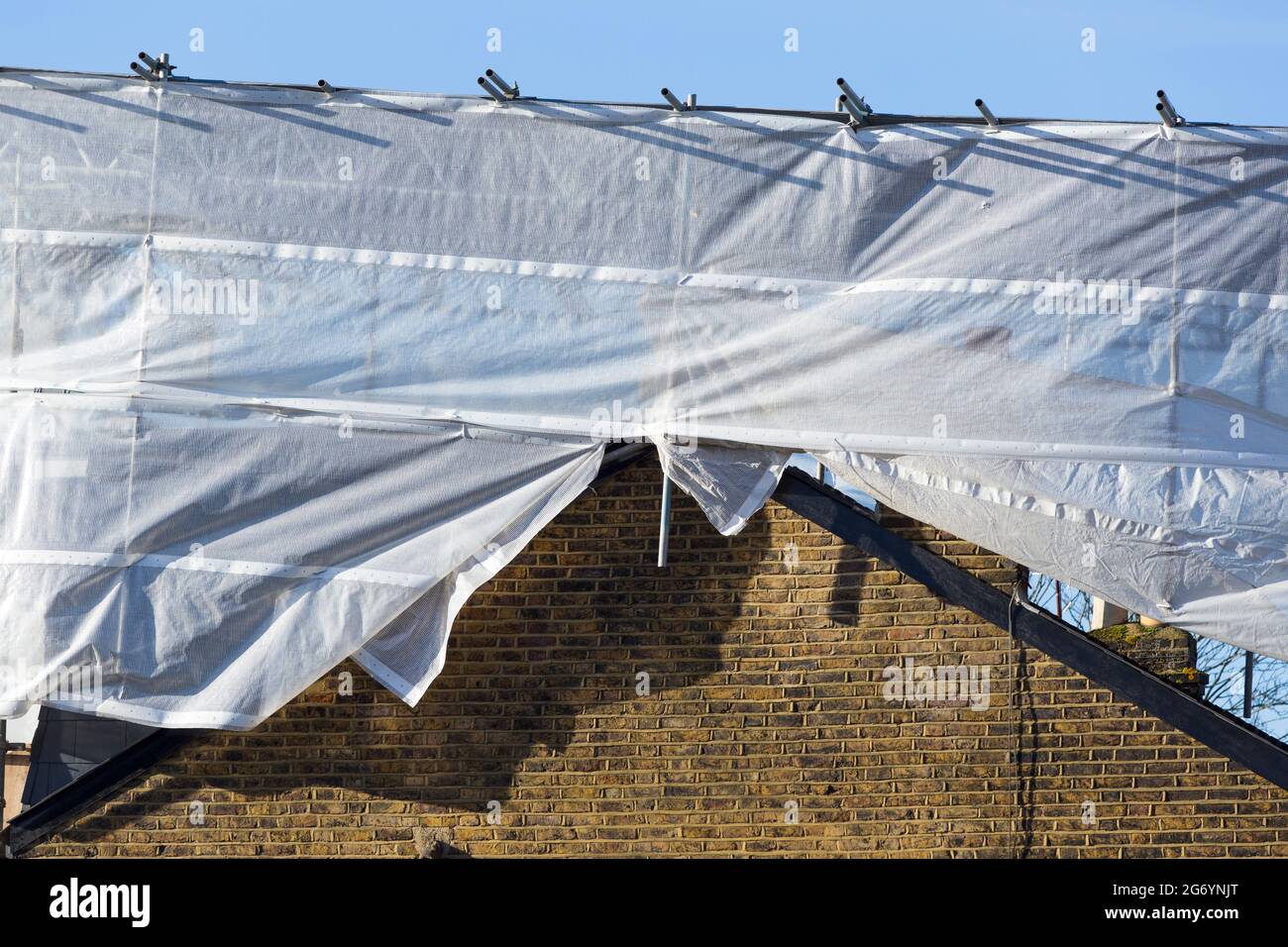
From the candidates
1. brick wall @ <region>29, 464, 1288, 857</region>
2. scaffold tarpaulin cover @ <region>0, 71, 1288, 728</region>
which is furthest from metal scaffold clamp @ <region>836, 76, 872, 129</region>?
brick wall @ <region>29, 464, 1288, 857</region>

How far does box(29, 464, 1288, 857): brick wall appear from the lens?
25.5 ft

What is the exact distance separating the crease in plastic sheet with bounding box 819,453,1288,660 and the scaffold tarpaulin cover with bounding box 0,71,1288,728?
0.02m

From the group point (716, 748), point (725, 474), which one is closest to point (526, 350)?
point (725, 474)

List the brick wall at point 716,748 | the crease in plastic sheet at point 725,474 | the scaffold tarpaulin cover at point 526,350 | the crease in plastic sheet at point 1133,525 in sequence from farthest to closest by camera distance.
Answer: the brick wall at point 716,748 < the crease in plastic sheet at point 725,474 < the scaffold tarpaulin cover at point 526,350 < the crease in plastic sheet at point 1133,525

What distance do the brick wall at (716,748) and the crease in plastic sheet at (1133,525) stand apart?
0.43 meters

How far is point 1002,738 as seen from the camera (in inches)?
307

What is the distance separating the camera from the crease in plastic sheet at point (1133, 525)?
7.39 m

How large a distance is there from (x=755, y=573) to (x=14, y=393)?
4.19 m

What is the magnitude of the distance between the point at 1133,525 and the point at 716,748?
8.30ft

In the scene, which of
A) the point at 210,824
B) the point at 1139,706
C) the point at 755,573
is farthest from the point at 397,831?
the point at 1139,706

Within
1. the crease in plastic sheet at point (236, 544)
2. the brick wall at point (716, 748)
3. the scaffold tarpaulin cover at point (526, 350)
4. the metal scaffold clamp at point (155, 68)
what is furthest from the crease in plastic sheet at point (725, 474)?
the metal scaffold clamp at point (155, 68)

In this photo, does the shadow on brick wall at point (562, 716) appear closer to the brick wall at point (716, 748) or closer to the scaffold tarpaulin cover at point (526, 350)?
the brick wall at point (716, 748)

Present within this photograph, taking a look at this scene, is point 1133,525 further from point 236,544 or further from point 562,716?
point 236,544

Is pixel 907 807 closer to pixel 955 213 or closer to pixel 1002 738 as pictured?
pixel 1002 738
